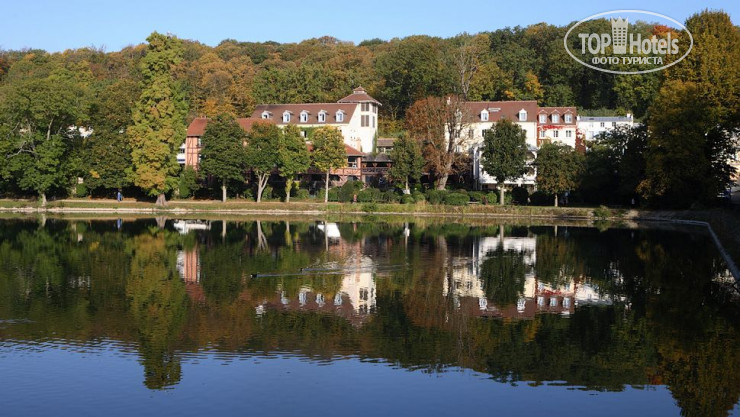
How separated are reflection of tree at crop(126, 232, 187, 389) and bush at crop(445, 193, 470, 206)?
2914cm

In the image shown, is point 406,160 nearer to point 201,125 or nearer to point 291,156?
point 291,156

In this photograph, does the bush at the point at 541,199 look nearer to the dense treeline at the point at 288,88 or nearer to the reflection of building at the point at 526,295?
the dense treeline at the point at 288,88

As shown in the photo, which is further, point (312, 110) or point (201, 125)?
point (312, 110)

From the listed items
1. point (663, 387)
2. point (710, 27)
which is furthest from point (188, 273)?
point (710, 27)

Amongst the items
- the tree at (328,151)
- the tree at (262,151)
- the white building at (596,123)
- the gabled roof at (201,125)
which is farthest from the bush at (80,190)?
the white building at (596,123)

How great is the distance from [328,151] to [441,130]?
10.2 metres

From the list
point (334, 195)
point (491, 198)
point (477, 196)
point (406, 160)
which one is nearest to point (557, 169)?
point (491, 198)

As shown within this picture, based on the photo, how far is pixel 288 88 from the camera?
87312 mm

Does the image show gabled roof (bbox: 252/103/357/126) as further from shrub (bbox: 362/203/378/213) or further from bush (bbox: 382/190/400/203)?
shrub (bbox: 362/203/378/213)

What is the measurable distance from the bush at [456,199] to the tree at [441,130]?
466cm

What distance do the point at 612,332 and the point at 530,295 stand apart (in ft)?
18.2

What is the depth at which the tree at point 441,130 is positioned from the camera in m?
67.2

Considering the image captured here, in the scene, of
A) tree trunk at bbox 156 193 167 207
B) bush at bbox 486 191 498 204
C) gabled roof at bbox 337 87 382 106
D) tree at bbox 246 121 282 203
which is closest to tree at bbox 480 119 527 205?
bush at bbox 486 191 498 204

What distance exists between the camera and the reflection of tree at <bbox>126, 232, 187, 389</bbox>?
54.6 feet
